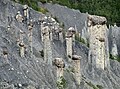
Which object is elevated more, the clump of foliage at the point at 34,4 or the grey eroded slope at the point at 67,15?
the clump of foliage at the point at 34,4

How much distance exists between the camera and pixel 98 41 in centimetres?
4750

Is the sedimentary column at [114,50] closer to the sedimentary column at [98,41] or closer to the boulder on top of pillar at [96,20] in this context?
the sedimentary column at [98,41]

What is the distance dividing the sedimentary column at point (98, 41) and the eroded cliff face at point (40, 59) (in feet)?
0.91

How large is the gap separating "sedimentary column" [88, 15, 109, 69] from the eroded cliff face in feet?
0.91

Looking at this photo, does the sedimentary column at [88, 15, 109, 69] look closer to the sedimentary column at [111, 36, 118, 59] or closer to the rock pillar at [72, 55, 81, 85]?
the rock pillar at [72, 55, 81, 85]

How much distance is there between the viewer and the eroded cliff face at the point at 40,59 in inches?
1259

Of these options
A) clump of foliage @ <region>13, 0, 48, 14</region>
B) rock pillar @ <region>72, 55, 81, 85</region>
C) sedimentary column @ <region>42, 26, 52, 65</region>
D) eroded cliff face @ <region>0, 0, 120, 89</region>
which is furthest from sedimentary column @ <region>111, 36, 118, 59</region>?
sedimentary column @ <region>42, 26, 52, 65</region>

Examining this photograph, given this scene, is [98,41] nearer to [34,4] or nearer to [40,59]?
[40,59]

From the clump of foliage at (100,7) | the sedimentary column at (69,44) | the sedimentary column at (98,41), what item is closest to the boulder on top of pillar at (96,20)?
the sedimentary column at (98,41)

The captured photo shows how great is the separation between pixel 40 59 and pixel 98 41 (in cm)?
1166

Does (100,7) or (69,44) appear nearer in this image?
(69,44)

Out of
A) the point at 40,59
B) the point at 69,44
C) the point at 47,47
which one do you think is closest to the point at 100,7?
the point at 69,44

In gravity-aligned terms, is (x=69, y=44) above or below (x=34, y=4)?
below

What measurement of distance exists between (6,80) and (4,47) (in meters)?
3.82
